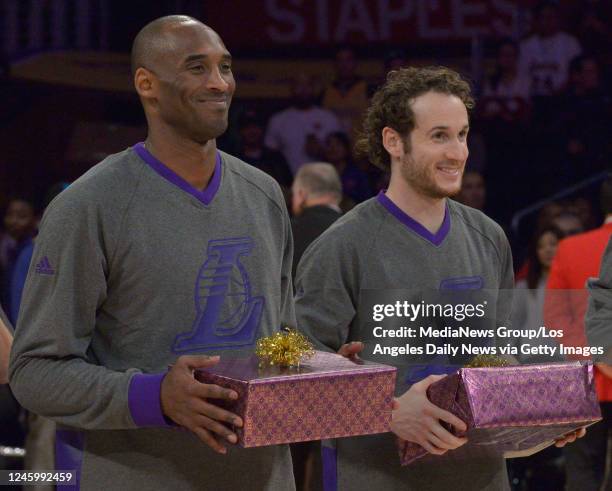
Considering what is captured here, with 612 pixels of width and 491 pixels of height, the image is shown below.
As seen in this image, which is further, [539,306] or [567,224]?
[567,224]

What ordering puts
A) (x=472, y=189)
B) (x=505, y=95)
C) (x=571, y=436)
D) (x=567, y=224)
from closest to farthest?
(x=571, y=436) < (x=567, y=224) < (x=472, y=189) < (x=505, y=95)

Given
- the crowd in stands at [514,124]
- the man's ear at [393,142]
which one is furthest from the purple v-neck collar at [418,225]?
the crowd in stands at [514,124]

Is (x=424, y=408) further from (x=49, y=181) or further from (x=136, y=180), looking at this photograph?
(x=49, y=181)

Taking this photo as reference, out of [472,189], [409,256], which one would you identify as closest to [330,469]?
[409,256]

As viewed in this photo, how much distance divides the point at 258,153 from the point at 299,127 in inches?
25.3

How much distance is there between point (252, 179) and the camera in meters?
2.68

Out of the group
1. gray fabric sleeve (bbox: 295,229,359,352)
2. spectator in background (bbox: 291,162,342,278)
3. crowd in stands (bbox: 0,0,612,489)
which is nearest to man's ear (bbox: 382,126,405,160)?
gray fabric sleeve (bbox: 295,229,359,352)

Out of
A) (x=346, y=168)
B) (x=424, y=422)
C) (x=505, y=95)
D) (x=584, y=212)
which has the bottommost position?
(x=424, y=422)

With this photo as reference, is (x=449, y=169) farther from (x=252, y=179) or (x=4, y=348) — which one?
(x=4, y=348)

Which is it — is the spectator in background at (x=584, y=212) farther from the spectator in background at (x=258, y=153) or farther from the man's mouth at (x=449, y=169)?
the man's mouth at (x=449, y=169)

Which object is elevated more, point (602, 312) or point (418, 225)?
point (418, 225)

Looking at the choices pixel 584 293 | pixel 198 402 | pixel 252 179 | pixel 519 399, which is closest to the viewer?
pixel 198 402

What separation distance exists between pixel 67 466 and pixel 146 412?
14.0 inches

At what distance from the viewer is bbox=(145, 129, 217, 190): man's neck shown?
251cm
